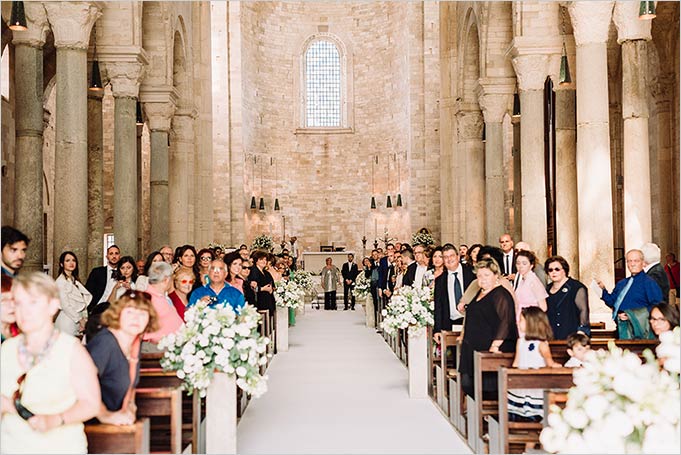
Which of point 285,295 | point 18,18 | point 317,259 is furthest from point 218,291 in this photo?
point 317,259

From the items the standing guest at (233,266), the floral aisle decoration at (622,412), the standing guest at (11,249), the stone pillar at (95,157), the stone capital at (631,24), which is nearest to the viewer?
the floral aisle decoration at (622,412)

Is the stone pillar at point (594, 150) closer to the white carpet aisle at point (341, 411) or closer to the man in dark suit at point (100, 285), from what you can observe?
the white carpet aisle at point (341, 411)

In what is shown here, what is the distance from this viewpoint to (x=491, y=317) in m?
7.59

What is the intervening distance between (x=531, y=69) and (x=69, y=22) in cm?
839

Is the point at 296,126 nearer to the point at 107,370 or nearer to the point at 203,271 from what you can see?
the point at 203,271

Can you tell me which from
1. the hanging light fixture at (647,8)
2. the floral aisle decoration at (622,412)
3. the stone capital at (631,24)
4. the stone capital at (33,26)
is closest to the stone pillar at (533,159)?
the stone capital at (631,24)

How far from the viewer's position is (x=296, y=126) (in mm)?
35469

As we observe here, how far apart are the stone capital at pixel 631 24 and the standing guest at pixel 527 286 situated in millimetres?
5619

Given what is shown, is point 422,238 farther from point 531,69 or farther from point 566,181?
point 531,69

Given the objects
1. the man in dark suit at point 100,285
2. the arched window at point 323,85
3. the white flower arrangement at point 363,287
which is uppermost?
the arched window at point 323,85

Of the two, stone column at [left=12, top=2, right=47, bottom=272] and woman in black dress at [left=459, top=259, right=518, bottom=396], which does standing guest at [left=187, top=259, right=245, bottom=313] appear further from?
stone column at [left=12, top=2, right=47, bottom=272]

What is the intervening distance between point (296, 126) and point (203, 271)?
84.5ft

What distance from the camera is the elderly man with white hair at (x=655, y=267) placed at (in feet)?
29.2

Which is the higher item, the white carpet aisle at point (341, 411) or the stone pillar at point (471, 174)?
the stone pillar at point (471, 174)
